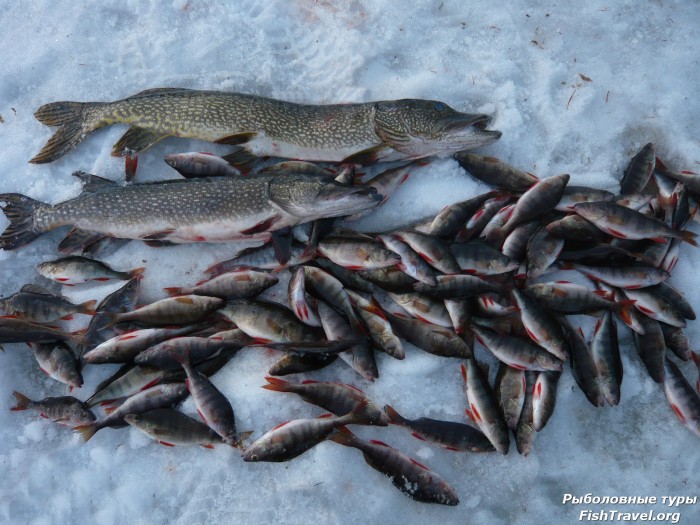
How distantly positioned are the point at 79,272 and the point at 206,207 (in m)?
1.23

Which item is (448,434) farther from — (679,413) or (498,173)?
(498,173)

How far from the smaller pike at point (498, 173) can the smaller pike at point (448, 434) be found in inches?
79.0

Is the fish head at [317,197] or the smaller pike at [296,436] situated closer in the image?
the smaller pike at [296,436]

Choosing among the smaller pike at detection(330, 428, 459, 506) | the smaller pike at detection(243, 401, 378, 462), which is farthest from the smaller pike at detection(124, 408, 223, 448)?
the smaller pike at detection(330, 428, 459, 506)

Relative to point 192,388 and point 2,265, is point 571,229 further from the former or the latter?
point 2,265

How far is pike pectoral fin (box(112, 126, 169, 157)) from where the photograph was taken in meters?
4.23

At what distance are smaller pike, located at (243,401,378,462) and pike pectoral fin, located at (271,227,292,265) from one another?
1265 mm

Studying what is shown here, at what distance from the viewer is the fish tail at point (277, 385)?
377 centimetres

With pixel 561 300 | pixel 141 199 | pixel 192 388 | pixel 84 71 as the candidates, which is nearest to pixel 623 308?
pixel 561 300

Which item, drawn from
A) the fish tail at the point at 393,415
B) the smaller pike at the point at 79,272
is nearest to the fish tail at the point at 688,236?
the fish tail at the point at 393,415

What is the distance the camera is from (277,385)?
12.4ft

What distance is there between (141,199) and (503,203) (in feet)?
9.77

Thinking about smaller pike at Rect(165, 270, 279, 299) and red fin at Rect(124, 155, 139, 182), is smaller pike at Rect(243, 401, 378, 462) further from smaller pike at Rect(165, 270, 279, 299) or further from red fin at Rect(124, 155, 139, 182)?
red fin at Rect(124, 155, 139, 182)

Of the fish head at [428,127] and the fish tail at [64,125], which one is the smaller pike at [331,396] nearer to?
the fish head at [428,127]
